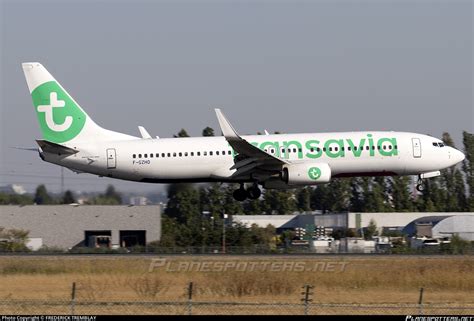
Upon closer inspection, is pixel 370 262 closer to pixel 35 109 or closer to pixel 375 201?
pixel 35 109

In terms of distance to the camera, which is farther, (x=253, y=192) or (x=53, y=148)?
(x=253, y=192)

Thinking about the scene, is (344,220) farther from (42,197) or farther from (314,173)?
(314,173)

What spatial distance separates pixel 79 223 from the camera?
84.6m

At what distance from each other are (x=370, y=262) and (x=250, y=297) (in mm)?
11342

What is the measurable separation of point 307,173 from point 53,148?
1425 centimetres

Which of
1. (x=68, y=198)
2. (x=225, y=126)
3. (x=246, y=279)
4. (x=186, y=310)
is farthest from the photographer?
(x=68, y=198)

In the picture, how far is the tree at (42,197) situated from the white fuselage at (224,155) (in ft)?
94.7

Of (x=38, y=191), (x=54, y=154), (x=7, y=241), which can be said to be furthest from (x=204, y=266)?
(x=38, y=191)

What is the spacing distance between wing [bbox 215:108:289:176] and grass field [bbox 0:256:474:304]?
8101mm

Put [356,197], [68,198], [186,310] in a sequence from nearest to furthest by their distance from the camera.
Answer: [186,310]
[68,198]
[356,197]

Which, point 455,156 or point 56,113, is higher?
point 56,113

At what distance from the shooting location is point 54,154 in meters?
55.4

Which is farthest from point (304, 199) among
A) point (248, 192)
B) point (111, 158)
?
point (111, 158)

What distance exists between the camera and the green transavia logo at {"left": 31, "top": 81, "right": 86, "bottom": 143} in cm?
5741
